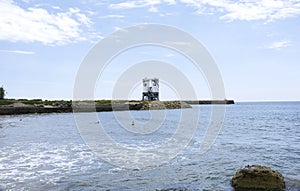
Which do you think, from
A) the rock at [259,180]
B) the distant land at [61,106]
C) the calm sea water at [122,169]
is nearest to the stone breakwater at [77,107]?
the distant land at [61,106]

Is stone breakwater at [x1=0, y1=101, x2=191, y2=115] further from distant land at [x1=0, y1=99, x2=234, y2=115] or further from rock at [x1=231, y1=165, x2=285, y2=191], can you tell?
rock at [x1=231, y1=165, x2=285, y2=191]

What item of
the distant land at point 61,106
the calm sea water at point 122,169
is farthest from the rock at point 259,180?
the distant land at point 61,106

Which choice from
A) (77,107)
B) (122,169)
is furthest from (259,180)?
(77,107)

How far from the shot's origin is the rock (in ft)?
45.0

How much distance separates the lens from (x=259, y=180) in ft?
45.4

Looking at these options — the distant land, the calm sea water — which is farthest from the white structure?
the calm sea water

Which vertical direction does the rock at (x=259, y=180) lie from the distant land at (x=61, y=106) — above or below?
below

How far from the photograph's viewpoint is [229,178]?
1611cm

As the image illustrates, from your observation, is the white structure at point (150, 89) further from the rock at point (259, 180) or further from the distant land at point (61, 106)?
the rock at point (259, 180)

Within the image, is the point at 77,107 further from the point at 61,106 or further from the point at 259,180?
the point at 259,180

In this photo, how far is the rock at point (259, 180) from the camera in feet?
45.0

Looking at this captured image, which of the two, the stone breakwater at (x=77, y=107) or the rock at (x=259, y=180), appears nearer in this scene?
the rock at (x=259, y=180)

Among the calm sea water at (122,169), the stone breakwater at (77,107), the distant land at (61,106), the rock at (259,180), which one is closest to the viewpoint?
the rock at (259,180)

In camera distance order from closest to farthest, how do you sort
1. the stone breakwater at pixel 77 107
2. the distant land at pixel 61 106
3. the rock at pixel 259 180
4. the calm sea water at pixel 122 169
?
the rock at pixel 259 180, the calm sea water at pixel 122 169, the stone breakwater at pixel 77 107, the distant land at pixel 61 106
